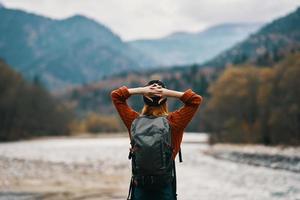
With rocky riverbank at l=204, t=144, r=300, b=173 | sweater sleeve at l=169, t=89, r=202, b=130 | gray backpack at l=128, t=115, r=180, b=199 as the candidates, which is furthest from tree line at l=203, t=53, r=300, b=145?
gray backpack at l=128, t=115, r=180, b=199

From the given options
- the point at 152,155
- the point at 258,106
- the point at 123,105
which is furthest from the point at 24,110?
the point at 152,155

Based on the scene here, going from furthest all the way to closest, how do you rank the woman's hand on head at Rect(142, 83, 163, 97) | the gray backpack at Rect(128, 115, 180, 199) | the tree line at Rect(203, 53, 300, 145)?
the tree line at Rect(203, 53, 300, 145)
the woman's hand on head at Rect(142, 83, 163, 97)
the gray backpack at Rect(128, 115, 180, 199)

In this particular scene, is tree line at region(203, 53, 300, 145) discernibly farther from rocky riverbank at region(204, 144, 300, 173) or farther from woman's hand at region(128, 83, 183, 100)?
woman's hand at region(128, 83, 183, 100)

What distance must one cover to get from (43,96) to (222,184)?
98.0 m

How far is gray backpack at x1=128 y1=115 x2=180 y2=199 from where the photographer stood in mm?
5570

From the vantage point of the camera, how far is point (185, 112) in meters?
5.98

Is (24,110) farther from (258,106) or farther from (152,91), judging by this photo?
(152,91)

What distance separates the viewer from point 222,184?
27.1 meters

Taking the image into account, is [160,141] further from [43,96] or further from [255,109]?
[43,96]

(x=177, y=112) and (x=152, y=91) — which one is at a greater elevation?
(x=152, y=91)

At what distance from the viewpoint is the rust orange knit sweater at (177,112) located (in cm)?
592

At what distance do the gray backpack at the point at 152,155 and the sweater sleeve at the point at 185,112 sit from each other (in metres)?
0.19

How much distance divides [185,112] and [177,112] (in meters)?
0.09

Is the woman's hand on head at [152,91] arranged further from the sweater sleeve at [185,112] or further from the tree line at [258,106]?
the tree line at [258,106]
